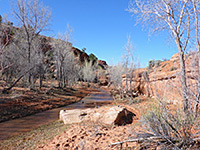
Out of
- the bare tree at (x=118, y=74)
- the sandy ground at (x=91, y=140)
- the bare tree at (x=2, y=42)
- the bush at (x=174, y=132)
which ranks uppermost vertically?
the bare tree at (x=2, y=42)

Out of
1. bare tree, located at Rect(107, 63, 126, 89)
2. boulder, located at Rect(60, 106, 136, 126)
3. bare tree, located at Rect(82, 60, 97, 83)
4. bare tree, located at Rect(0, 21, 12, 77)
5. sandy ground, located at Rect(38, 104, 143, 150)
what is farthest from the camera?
bare tree, located at Rect(82, 60, 97, 83)

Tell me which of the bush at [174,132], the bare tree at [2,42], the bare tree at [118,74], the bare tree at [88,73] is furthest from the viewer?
the bare tree at [88,73]

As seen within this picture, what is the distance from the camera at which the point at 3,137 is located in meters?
5.52

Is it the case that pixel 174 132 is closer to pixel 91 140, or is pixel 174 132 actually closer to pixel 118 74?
pixel 91 140

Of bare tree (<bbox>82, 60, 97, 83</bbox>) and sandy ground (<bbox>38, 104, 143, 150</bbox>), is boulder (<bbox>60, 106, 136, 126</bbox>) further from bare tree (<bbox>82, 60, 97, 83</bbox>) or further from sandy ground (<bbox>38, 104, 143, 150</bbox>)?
bare tree (<bbox>82, 60, 97, 83</bbox>)

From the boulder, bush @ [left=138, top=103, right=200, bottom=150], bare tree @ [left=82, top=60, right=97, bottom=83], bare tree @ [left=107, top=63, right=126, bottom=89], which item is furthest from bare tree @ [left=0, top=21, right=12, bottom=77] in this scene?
bare tree @ [left=82, top=60, right=97, bottom=83]

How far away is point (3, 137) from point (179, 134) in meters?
6.28

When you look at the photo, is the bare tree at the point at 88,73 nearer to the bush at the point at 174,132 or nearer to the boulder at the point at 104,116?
the boulder at the point at 104,116

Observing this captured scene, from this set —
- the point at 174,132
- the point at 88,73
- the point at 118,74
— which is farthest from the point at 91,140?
the point at 88,73

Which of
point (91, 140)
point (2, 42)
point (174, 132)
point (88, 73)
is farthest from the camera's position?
point (88, 73)

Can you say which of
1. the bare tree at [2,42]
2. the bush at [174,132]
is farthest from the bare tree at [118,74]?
the bush at [174,132]

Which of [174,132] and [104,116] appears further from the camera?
[104,116]

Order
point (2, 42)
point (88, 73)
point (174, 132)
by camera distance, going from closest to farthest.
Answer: point (174, 132)
point (2, 42)
point (88, 73)

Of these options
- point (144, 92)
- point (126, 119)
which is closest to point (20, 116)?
point (126, 119)
